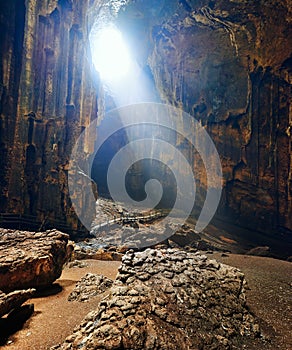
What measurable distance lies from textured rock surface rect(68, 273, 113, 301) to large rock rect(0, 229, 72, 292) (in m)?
0.58

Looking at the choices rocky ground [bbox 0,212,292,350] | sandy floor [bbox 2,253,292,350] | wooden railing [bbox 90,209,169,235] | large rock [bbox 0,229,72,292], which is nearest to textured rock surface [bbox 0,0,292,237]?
wooden railing [bbox 90,209,169,235]

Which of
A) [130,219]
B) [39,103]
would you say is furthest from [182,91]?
[39,103]

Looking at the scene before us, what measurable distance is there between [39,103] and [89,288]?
7.07 m

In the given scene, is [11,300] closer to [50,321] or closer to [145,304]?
[50,321]

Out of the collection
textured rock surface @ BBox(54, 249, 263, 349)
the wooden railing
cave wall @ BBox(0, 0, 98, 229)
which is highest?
cave wall @ BBox(0, 0, 98, 229)

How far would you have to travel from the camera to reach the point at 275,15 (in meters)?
8.45

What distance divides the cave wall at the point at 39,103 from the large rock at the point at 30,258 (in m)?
4.24

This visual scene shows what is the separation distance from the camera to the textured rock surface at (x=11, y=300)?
2221mm

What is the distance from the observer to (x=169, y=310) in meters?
2.02

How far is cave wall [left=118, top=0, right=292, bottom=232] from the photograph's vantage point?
Result: 30.5 feet

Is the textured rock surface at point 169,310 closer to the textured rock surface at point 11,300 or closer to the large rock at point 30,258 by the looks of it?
the textured rock surface at point 11,300

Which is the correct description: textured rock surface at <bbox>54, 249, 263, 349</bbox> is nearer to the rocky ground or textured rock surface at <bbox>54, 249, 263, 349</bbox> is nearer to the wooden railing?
the rocky ground

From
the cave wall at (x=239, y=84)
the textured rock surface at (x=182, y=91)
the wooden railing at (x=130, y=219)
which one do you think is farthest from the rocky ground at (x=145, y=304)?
the cave wall at (x=239, y=84)

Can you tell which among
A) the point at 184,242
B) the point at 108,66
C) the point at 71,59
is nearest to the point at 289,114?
the point at 184,242
